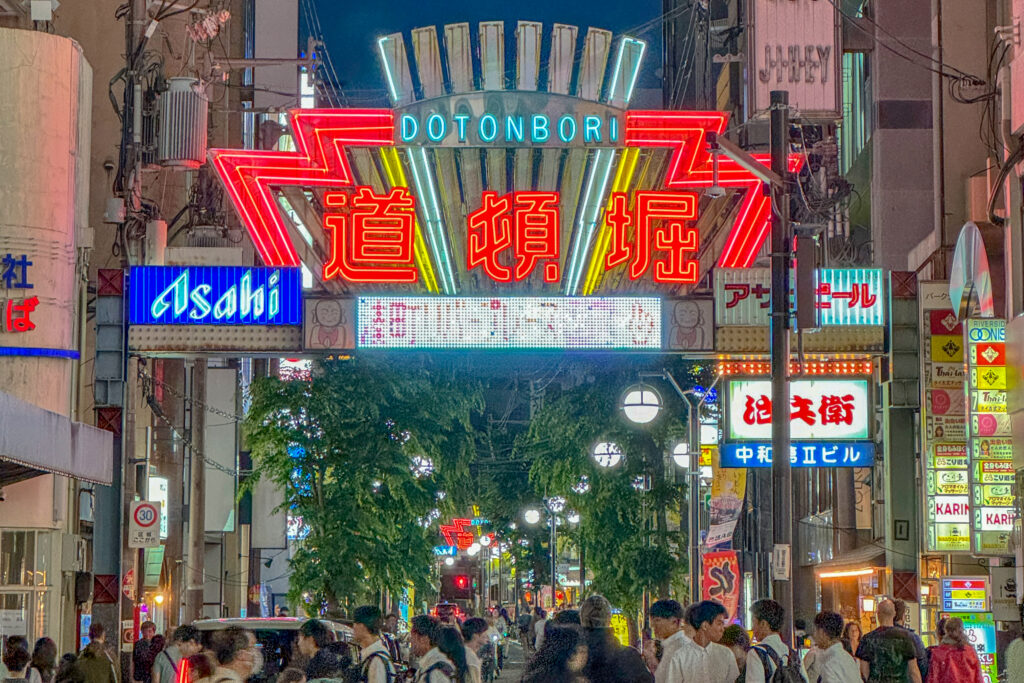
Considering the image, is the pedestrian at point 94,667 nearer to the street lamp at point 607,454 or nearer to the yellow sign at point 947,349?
the yellow sign at point 947,349

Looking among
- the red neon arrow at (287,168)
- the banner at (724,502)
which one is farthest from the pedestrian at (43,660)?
the banner at (724,502)

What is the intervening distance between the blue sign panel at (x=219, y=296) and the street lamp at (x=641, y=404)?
33.0 feet

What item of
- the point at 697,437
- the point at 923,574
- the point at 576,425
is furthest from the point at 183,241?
the point at 923,574

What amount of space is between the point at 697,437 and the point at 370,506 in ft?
25.9

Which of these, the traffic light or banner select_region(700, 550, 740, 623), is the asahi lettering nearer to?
banner select_region(700, 550, 740, 623)

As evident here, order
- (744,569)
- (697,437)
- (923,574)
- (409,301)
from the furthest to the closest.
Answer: (744,569)
(697,437)
(923,574)
(409,301)

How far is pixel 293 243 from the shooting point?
84.8 feet

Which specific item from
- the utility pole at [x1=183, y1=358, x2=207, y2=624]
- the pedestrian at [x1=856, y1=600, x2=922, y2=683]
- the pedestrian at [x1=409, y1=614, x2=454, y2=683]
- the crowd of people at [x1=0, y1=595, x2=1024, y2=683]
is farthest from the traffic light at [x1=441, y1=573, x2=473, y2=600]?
the pedestrian at [x1=409, y1=614, x2=454, y2=683]

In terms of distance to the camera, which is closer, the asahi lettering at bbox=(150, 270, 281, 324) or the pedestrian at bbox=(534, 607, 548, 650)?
the pedestrian at bbox=(534, 607, 548, 650)

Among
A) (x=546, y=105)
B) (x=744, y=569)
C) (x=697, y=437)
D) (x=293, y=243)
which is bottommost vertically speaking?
(x=744, y=569)

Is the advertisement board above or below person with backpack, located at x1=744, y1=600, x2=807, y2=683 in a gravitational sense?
A: above

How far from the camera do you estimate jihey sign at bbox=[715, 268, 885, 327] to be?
24.8m

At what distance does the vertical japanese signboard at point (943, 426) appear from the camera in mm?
25125

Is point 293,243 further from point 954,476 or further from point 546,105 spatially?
point 954,476
